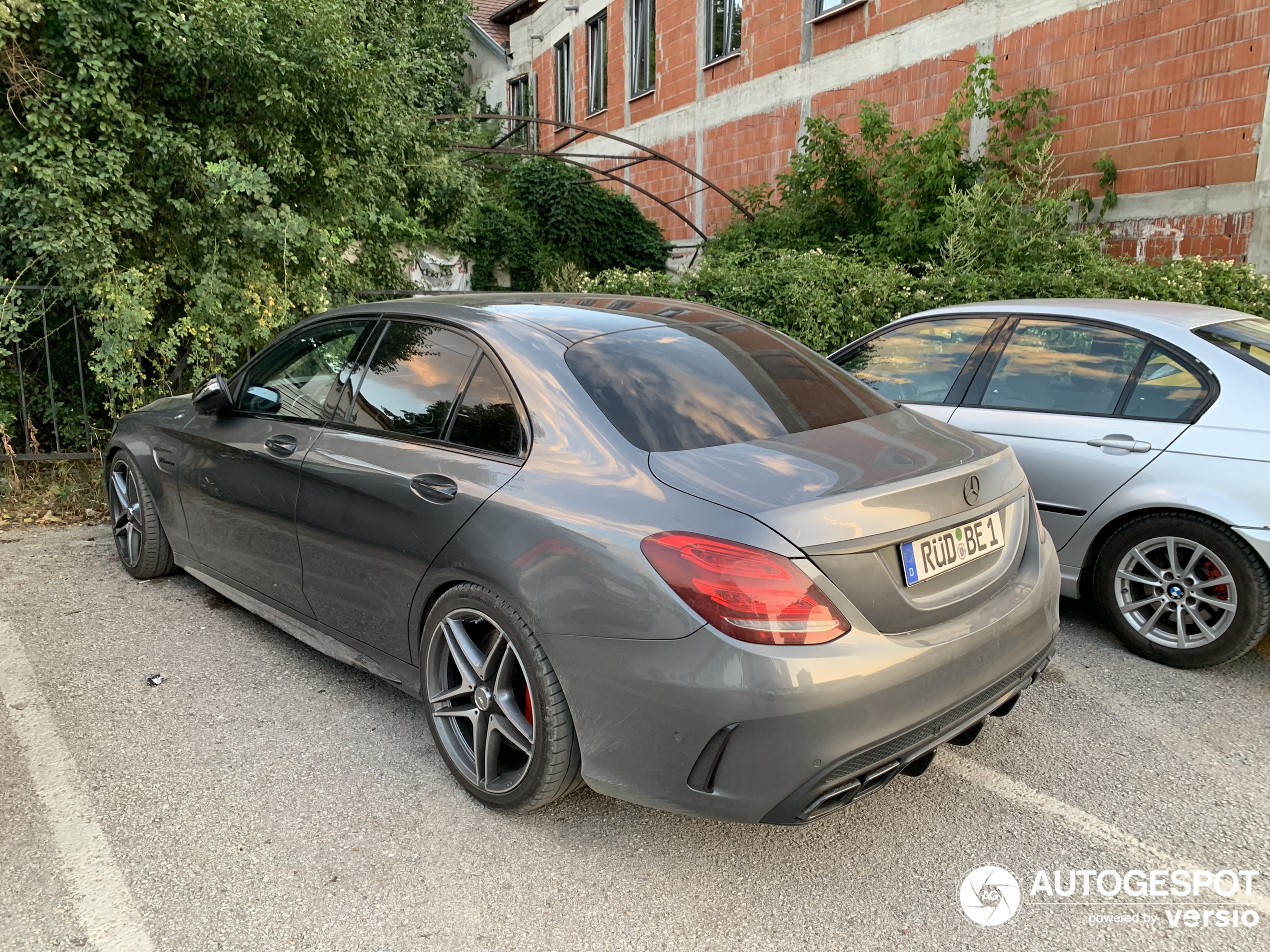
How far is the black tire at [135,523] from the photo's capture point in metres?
4.73

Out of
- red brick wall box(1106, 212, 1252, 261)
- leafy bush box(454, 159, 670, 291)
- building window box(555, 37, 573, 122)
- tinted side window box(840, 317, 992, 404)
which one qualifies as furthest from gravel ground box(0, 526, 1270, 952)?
building window box(555, 37, 573, 122)

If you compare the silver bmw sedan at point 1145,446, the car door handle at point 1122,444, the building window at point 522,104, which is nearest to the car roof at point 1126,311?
the silver bmw sedan at point 1145,446

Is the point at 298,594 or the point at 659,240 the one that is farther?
the point at 659,240

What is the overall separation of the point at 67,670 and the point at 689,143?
607 inches

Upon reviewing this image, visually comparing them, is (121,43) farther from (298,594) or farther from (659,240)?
(659,240)

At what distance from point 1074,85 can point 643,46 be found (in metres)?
11.4

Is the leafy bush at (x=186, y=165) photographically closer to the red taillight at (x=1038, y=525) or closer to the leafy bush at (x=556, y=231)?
the red taillight at (x=1038, y=525)

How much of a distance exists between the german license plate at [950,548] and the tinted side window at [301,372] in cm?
229

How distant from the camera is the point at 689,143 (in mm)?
17125

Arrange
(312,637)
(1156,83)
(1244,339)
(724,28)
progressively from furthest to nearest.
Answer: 1. (724,28)
2. (1156,83)
3. (1244,339)
4. (312,637)

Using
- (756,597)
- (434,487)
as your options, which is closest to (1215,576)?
(756,597)

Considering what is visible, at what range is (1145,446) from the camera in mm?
3967

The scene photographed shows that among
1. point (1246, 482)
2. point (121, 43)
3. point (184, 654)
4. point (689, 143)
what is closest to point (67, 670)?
point (184, 654)
